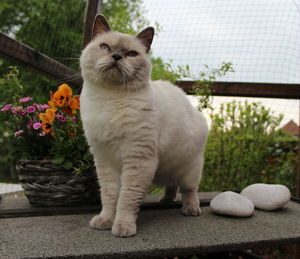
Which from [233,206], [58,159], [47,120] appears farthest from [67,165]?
[233,206]

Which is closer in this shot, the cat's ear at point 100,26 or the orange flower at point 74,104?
the cat's ear at point 100,26

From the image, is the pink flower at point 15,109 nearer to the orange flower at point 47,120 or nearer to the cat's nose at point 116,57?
the orange flower at point 47,120

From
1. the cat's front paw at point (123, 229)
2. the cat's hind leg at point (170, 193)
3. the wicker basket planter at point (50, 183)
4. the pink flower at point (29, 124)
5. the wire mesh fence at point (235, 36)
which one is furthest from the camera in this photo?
the wire mesh fence at point (235, 36)

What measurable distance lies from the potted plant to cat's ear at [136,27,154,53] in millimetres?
564

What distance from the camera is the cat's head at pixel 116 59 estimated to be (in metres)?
1.40

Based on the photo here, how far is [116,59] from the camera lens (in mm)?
1403

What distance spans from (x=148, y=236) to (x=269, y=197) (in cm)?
90

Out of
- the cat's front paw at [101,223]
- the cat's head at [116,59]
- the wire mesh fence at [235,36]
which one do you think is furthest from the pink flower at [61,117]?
the wire mesh fence at [235,36]

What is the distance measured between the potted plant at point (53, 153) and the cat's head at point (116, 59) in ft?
1.33

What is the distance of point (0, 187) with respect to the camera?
224cm

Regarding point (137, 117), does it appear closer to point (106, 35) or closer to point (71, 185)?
point (106, 35)

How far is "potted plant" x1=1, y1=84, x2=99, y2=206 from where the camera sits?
5.49ft

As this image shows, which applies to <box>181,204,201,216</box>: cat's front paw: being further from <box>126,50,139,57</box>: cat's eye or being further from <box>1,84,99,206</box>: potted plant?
<box>126,50,139,57</box>: cat's eye

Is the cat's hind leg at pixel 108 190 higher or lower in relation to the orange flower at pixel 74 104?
lower
